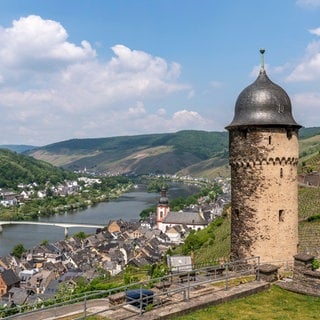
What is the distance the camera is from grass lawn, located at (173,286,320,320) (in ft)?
38.1

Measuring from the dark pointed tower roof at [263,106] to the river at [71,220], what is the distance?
255ft

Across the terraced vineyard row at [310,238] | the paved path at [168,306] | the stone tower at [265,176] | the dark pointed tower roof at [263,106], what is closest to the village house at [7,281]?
the terraced vineyard row at [310,238]

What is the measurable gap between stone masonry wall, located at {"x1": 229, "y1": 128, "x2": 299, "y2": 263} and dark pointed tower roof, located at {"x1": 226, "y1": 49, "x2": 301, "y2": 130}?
0.35 m

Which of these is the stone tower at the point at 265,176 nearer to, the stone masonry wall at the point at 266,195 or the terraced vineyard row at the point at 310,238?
the stone masonry wall at the point at 266,195

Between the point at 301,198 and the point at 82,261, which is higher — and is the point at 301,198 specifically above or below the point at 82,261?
above

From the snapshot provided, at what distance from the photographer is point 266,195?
56.9 feet

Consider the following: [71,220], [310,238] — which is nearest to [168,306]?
[310,238]

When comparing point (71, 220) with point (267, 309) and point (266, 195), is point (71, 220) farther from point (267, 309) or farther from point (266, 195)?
point (267, 309)

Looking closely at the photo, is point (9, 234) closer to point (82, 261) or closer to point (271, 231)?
point (82, 261)

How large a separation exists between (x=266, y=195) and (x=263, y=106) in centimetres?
354

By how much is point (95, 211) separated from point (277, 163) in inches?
5512

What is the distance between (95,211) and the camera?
15362 centimetres

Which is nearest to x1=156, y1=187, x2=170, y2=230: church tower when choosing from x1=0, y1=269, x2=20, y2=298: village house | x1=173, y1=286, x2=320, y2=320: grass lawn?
x1=0, y1=269, x2=20, y2=298: village house

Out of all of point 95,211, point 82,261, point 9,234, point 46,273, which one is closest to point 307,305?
point 46,273
